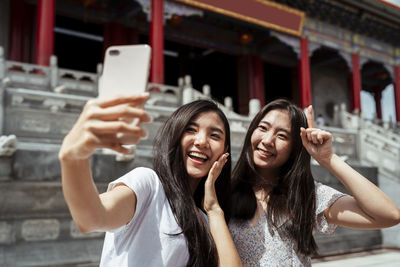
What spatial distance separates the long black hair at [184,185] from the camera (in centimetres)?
136

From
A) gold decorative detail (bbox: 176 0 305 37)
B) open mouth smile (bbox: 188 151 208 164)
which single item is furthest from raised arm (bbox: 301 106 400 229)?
gold decorative detail (bbox: 176 0 305 37)

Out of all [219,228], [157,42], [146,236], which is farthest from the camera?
[157,42]

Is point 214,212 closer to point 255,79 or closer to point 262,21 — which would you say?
point 262,21

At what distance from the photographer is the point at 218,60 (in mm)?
16359

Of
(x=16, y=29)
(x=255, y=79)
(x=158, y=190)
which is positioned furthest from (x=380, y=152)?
(x=16, y=29)

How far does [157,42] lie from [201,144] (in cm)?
777

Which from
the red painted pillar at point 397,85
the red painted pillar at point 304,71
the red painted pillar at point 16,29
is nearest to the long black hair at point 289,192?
the red painted pillar at point 16,29

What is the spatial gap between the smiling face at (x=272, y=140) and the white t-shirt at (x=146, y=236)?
0.63m

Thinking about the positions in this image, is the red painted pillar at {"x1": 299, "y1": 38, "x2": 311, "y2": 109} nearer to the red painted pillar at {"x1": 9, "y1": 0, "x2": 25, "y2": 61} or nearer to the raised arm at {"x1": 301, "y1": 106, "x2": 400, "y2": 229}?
the red painted pillar at {"x1": 9, "y1": 0, "x2": 25, "y2": 61}

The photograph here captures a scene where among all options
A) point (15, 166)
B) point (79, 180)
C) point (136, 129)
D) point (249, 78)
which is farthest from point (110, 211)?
point (249, 78)

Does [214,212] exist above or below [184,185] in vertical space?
below

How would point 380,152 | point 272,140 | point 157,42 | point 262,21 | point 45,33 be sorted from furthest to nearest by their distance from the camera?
point 262,21 < point 157,42 < point 380,152 < point 45,33 < point 272,140

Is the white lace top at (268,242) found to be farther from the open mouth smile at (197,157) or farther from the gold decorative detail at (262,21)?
the gold decorative detail at (262,21)

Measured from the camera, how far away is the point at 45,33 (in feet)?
24.8
